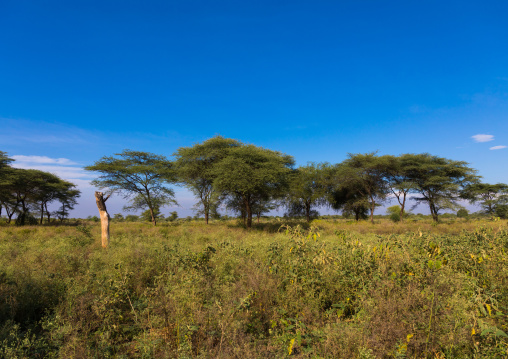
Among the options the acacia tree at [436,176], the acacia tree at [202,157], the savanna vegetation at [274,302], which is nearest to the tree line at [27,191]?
the acacia tree at [202,157]

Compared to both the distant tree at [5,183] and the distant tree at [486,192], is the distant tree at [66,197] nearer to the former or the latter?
the distant tree at [5,183]

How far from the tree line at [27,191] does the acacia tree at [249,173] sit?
1892cm

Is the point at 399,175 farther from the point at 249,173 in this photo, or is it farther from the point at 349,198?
the point at 249,173

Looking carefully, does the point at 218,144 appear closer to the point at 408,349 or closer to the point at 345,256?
the point at 345,256

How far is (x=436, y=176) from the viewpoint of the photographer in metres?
26.2

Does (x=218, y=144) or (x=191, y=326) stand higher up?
(x=218, y=144)

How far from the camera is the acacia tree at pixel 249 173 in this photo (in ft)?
59.2

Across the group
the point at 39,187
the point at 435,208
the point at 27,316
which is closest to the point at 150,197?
the point at 39,187

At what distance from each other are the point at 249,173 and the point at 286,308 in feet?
49.0

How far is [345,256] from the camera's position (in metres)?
4.72

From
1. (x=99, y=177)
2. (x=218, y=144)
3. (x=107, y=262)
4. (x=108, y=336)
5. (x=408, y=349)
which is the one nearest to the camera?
(x=408, y=349)

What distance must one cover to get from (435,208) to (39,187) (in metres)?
43.1

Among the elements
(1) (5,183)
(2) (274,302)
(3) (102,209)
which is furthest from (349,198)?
(1) (5,183)

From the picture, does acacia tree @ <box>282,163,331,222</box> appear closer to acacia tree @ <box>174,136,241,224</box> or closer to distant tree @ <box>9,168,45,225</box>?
acacia tree @ <box>174,136,241,224</box>
